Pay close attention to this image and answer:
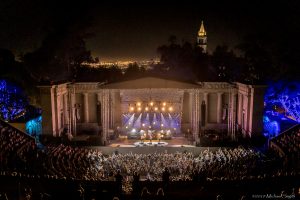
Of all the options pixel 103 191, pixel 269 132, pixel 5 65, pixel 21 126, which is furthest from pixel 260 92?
pixel 5 65

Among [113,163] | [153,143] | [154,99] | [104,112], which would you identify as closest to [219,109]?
[154,99]

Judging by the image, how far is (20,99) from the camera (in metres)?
28.5

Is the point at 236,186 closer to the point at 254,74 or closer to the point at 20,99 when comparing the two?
the point at 254,74

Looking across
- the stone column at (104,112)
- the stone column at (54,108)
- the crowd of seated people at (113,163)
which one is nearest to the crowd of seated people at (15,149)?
the crowd of seated people at (113,163)

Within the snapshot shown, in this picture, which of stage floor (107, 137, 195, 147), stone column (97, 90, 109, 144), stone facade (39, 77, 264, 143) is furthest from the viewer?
stone column (97, 90, 109, 144)

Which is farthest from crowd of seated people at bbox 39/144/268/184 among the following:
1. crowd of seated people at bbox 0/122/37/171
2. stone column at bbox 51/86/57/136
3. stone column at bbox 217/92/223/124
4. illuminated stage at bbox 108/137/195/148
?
stone column at bbox 217/92/223/124

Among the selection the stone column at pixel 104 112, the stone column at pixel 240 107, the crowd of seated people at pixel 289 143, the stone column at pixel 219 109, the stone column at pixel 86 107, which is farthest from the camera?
the stone column at pixel 86 107

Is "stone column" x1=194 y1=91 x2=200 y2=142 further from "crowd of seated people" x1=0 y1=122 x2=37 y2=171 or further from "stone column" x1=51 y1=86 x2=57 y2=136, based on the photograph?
"crowd of seated people" x1=0 y1=122 x2=37 y2=171

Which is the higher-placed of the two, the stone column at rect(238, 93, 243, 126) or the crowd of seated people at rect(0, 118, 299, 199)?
the stone column at rect(238, 93, 243, 126)

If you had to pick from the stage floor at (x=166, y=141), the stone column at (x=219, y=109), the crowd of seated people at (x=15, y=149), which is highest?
the stone column at (x=219, y=109)

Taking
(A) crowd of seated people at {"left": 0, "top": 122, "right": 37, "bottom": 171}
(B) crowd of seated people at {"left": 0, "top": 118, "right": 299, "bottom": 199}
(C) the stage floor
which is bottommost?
(C) the stage floor

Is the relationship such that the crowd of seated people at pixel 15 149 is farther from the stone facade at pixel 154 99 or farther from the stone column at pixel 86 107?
the stone column at pixel 86 107

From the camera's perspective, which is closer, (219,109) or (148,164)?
(148,164)

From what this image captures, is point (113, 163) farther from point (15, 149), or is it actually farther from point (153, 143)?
point (153, 143)
